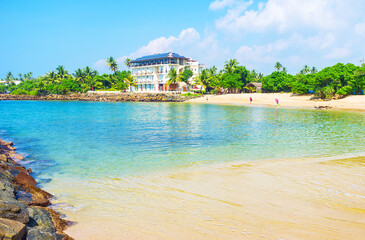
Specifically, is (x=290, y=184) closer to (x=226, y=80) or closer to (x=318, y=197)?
(x=318, y=197)

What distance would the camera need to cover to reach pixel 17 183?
9.02m

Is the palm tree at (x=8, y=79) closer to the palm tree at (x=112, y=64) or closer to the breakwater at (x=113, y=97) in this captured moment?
the breakwater at (x=113, y=97)

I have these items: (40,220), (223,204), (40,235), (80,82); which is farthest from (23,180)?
(80,82)

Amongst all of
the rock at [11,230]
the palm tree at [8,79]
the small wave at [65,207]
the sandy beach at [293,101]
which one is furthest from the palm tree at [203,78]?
the palm tree at [8,79]

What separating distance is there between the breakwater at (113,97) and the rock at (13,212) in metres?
77.1

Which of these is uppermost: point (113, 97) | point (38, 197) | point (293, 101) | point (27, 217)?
point (113, 97)

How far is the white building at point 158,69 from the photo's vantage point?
9675cm

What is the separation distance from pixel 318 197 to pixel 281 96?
6571 centimetres

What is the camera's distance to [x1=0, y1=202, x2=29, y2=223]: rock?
5.58 meters

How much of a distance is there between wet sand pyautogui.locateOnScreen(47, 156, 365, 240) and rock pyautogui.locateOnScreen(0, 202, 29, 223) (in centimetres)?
114

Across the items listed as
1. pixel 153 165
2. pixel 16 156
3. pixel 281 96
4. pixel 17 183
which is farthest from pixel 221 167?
pixel 281 96

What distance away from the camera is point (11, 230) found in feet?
16.1

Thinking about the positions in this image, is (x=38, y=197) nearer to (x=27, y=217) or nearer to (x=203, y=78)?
(x=27, y=217)

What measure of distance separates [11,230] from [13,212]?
102 cm
